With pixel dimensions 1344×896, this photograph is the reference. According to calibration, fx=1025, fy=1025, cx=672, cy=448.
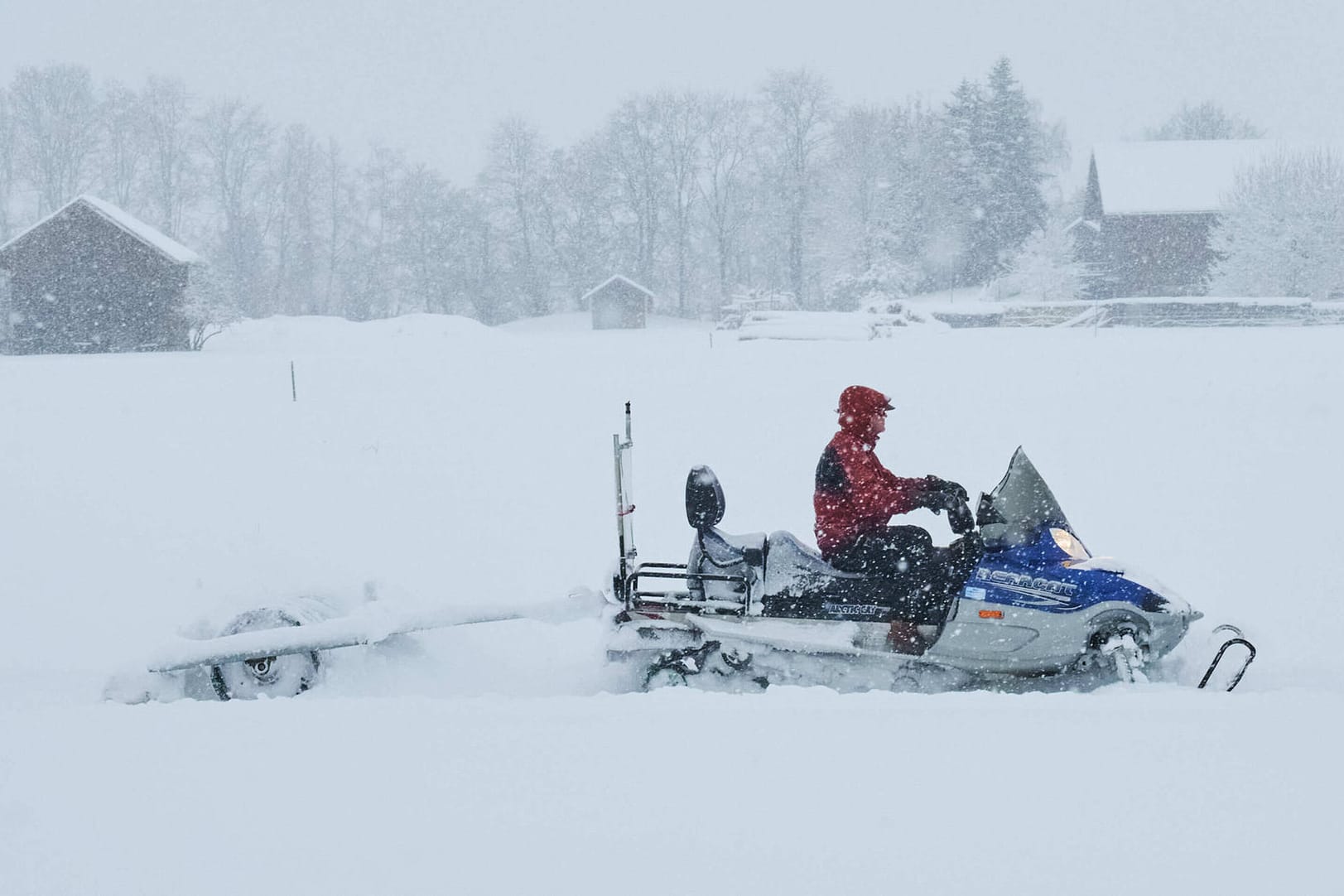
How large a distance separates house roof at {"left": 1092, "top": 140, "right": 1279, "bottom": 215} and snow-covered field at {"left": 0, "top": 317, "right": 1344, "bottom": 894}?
100 feet

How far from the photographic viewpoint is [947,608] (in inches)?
209

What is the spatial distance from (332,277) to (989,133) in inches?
1547

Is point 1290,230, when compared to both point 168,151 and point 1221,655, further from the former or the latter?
point 168,151

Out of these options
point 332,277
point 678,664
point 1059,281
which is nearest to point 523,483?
point 678,664

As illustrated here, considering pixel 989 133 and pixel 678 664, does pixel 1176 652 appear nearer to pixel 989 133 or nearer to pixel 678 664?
pixel 678 664

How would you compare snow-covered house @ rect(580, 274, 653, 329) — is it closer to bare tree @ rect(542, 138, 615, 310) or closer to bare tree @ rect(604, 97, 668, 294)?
bare tree @ rect(542, 138, 615, 310)

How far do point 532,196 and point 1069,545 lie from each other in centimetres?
5817

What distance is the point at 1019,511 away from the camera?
17.6ft

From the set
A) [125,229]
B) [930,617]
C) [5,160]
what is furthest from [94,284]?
[930,617]

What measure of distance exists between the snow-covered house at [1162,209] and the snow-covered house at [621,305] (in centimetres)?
2127

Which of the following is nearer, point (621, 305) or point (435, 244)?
point (621, 305)

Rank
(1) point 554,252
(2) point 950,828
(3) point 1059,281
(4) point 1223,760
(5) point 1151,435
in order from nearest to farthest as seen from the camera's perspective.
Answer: (2) point 950,828, (4) point 1223,760, (5) point 1151,435, (3) point 1059,281, (1) point 554,252

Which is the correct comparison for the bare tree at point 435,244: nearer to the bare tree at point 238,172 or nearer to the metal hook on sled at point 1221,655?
the bare tree at point 238,172

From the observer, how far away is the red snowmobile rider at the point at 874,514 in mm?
5387
